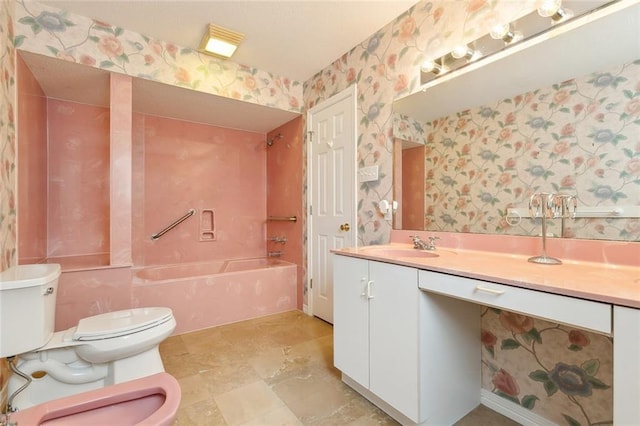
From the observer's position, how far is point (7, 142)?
1.67m

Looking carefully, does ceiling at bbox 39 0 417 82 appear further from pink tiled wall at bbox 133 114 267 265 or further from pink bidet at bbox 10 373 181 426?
pink bidet at bbox 10 373 181 426

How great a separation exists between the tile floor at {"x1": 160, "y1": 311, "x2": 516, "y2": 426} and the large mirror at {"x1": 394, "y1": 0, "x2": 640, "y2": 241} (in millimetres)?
1095

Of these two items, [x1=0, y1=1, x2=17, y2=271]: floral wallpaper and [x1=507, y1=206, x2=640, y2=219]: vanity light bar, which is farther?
[x1=0, y1=1, x2=17, y2=271]: floral wallpaper

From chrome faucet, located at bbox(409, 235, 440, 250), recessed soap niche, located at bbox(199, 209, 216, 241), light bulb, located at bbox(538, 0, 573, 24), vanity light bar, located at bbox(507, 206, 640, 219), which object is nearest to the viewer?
vanity light bar, located at bbox(507, 206, 640, 219)

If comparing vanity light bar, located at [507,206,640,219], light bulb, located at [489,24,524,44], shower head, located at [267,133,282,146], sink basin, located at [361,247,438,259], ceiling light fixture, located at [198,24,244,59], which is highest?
ceiling light fixture, located at [198,24,244,59]

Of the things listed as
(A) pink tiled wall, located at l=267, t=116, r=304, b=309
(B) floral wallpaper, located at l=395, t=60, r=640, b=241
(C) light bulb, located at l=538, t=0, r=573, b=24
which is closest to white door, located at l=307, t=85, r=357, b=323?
(A) pink tiled wall, located at l=267, t=116, r=304, b=309

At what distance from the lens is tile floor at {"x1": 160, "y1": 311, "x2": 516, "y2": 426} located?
1461 mm

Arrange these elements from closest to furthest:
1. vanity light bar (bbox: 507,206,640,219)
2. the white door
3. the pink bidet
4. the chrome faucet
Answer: the pink bidet → vanity light bar (bbox: 507,206,640,219) → the chrome faucet → the white door

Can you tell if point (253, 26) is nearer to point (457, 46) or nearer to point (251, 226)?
point (457, 46)

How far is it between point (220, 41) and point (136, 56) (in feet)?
2.17

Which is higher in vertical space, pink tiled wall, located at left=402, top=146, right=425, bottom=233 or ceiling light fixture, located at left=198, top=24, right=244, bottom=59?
ceiling light fixture, located at left=198, top=24, right=244, bottom=59

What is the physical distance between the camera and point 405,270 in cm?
133

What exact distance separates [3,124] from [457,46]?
261 centimetres

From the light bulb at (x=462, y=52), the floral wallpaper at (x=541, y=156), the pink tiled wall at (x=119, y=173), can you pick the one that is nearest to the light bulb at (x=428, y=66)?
the light bulb at (x=462, y=52)
